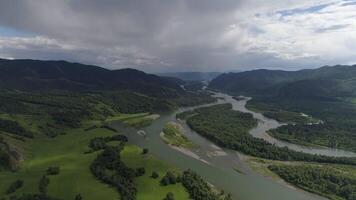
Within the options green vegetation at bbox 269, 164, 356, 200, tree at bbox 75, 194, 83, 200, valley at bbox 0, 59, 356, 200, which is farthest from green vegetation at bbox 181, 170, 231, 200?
green vegetation at bbox 269, 164, 356, 200

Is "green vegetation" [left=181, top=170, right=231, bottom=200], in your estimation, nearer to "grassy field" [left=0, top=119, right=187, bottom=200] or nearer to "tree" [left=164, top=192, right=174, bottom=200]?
"grassy field" [left=0, top=119, right=187, bottom=200]

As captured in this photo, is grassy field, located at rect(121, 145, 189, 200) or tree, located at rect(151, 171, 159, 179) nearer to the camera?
grassy field, located at rect(121, 145, 189, 200)

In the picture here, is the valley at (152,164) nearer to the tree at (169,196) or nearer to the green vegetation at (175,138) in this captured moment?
the tree at (169,196)

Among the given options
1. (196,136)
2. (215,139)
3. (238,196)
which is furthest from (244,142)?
(238,196)

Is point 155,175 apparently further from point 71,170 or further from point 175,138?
point 175,138

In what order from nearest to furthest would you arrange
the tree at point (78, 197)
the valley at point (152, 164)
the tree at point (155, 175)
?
the tree at point (78, 197)
the valley at point (152, 164)
the tree at point (155, 175)

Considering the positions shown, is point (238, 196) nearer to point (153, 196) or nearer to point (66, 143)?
point (153, 196)

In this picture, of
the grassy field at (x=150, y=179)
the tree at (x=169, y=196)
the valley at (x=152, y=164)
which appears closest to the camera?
the tree at (x=169, y=196)

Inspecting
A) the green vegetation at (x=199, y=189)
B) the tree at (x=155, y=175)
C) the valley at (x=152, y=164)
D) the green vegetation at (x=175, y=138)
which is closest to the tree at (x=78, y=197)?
the valley at (x=152, y=164)
